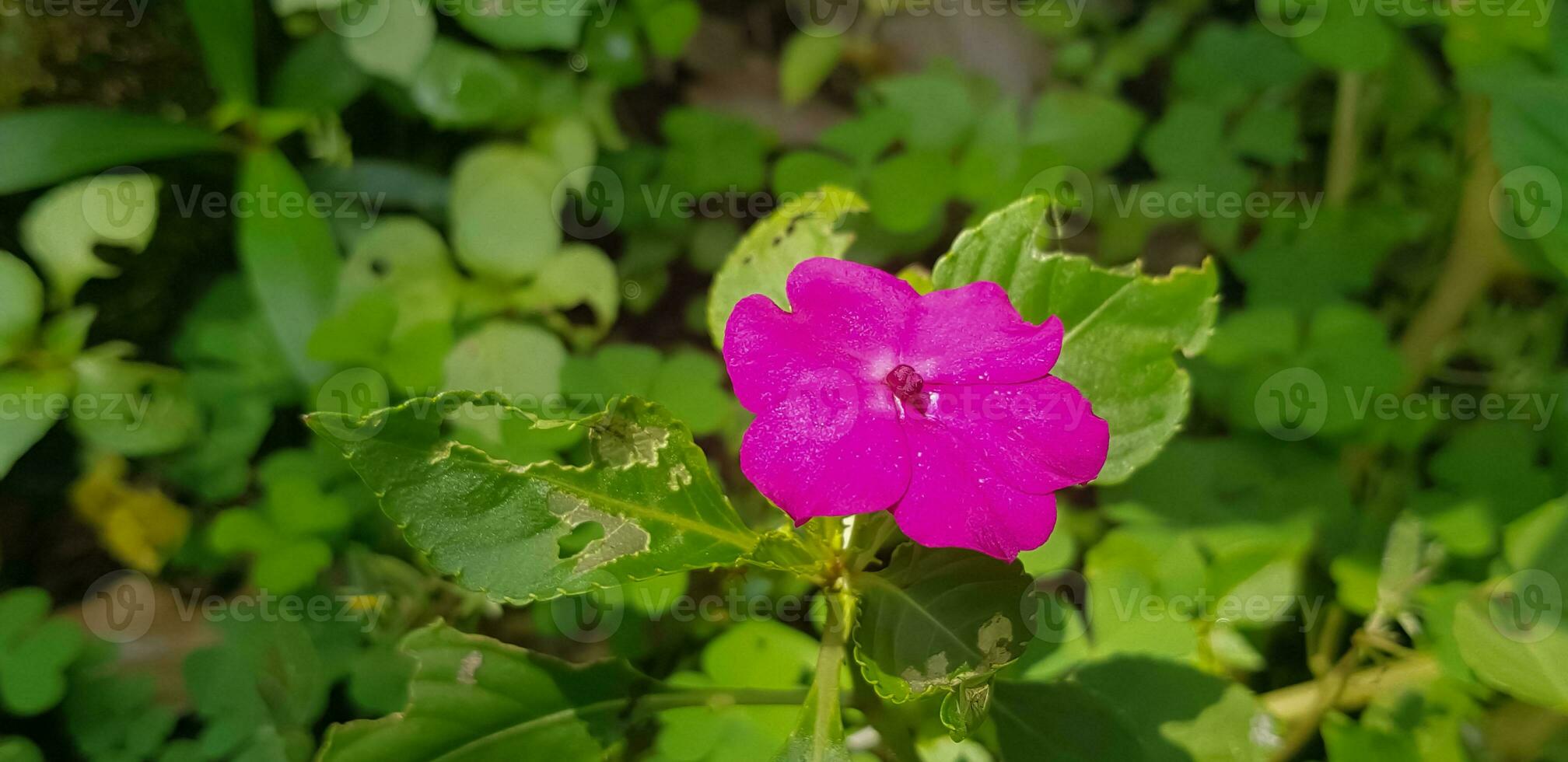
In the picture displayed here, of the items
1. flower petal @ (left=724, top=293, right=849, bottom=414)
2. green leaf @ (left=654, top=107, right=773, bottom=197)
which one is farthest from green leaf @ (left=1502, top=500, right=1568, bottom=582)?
green leaf @ (left=654, top=107, right=773, bottom=197)

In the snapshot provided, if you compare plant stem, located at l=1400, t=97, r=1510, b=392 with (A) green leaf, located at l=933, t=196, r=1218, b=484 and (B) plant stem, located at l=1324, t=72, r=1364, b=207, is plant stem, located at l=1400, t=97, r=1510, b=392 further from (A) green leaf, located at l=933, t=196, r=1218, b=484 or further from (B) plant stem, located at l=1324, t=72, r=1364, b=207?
(A) green leaf, located at l=933, t=196, r=1218, b=484

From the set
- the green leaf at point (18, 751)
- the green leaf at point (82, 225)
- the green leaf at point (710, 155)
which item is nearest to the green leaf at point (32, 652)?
the green leaf at point (18, 751)

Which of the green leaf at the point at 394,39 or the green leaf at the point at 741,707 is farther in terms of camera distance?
the green leaf at the point at 394,39

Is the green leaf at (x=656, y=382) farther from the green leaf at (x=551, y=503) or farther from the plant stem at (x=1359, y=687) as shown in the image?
the plant stem at (x=1359, y=687)

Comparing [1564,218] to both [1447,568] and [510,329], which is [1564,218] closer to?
[1447,568]

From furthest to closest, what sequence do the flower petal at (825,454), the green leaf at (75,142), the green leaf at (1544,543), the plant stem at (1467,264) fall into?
1. the plant stem at (1467,264)
2. the green leaf at (75,142)
3. the green leaf at (1544,543)
4. the flower petal at (825,454)

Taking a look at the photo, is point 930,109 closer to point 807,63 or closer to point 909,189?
point 909,189

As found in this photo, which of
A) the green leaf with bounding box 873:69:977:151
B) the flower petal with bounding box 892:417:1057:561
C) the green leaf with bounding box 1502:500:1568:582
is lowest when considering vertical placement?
the green leaf with bounding box 1502:500:1568:582
